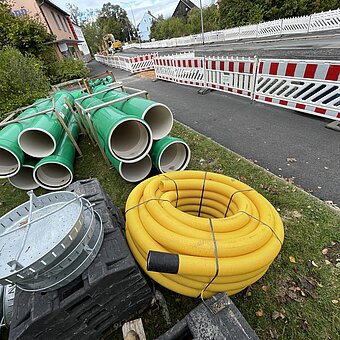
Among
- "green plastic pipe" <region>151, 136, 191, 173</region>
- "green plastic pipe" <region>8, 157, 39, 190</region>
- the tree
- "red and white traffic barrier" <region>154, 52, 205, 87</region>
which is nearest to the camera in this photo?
"green plastic pipe" <region>151, 136, 191, 173</region>

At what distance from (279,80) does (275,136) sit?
1.58 metres

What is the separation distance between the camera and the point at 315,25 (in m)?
15.9

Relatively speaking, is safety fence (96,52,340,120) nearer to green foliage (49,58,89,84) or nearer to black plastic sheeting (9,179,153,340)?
black plastic sheeting (9,179,153,340)

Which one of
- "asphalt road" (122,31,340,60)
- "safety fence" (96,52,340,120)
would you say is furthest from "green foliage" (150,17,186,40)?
"safety fence" (96,52,340,120)

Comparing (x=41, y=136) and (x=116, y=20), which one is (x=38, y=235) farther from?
(x=116, y=20)

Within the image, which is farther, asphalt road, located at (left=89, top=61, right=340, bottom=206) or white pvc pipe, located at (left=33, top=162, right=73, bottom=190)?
white pvc pipe, located at (left=33, top=162, right=73, bottom=190)

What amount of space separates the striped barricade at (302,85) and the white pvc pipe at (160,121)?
3.11 metres

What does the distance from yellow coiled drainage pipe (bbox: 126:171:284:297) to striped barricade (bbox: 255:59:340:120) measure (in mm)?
3279

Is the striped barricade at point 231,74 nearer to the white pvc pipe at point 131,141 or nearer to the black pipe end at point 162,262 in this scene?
the white pvc pipe at point 131,141

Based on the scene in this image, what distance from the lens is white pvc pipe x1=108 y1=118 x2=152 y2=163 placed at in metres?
2.84

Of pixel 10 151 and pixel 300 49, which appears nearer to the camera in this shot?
pixel 10 151

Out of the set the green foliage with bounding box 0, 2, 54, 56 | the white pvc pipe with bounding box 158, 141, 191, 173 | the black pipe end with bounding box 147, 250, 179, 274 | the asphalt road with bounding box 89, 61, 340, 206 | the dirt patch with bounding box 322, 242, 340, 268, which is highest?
the green foliage with bounding box 0, 2, 54, 56

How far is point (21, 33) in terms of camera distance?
11.5 m

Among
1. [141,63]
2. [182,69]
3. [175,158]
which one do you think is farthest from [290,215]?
[141,63]
